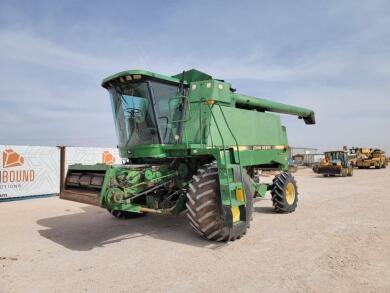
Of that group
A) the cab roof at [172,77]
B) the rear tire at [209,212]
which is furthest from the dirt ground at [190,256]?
the cab roof at [172,77]

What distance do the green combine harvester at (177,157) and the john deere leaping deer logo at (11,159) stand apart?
7078 mm

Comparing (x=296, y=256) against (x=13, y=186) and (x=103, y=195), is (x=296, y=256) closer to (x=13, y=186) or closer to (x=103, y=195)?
(x=103, y=195)

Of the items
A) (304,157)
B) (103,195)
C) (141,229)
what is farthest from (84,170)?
(304,157)

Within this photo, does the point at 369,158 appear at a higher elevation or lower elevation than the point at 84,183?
higher

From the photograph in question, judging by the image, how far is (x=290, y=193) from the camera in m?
8.99

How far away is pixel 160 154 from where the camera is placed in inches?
244

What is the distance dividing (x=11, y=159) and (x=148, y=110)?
8.50 m

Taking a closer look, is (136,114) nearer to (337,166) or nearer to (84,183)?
(84,183)

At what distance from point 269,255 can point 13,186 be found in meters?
10.6

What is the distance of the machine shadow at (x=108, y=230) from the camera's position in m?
5.84

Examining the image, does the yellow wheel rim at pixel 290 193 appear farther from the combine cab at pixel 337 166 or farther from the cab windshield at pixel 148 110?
the combine cab at pixel 337 166

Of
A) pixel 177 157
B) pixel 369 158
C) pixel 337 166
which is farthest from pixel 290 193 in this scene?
pixel 369 158

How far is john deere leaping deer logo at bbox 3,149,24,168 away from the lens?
12.0 metres

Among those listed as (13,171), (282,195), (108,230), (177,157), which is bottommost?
(108,230)
